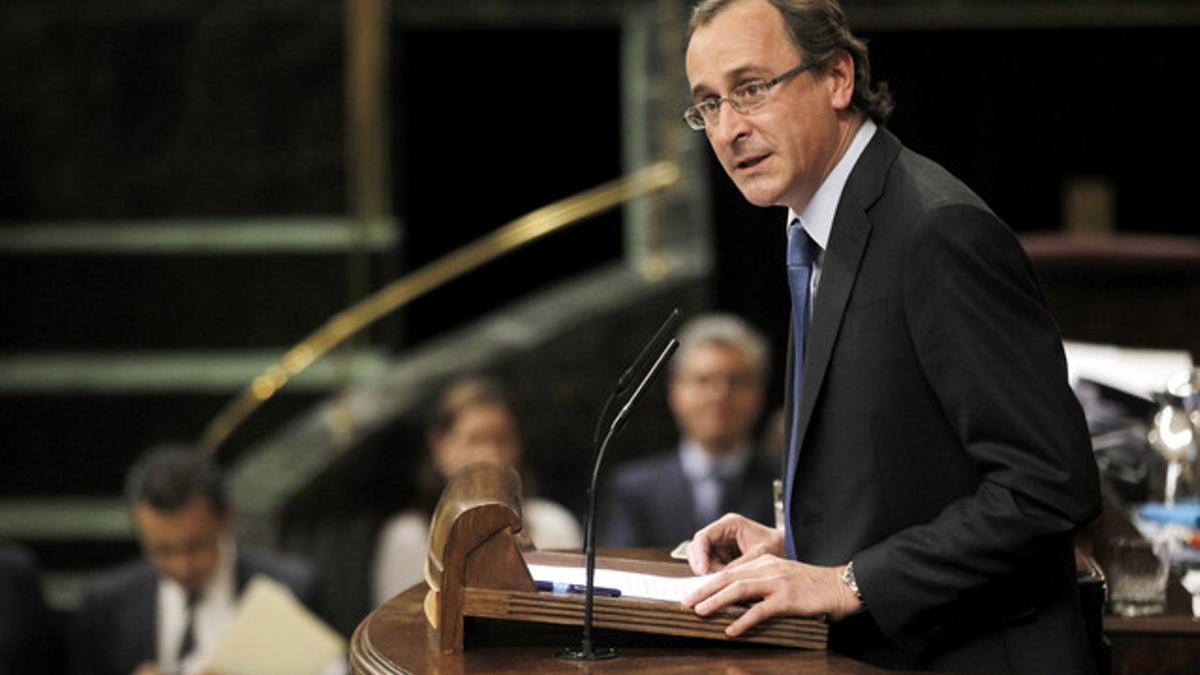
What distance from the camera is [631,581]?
2271 mm

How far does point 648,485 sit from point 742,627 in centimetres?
328

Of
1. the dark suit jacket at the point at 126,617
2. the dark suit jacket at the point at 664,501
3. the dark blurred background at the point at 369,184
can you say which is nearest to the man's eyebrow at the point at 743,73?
the dark suit jacket at the point at 126,617

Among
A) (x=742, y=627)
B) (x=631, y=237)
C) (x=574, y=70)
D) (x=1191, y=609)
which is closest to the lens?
(x=742, y=627)

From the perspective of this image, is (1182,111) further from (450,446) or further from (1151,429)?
(1151,429)

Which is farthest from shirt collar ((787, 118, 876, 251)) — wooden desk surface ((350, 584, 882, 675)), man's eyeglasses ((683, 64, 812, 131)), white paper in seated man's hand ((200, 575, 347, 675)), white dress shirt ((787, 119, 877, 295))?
white paper in seated man's hand ((200, 575, 347, 675))

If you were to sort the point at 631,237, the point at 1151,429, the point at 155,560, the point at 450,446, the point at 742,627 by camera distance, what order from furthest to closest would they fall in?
the point at 631,237 < the point at 450,446 < the point at 155,560 < the point at 1151,429 < the point at 742,627

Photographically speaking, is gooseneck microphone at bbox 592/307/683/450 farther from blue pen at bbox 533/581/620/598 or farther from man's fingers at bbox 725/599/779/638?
man's fingers at bbox 725/599/779/638

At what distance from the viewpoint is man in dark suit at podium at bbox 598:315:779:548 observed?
210 inches

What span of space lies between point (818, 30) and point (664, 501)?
3223mm

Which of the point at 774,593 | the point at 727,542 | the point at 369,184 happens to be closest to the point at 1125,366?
the point at 727,542

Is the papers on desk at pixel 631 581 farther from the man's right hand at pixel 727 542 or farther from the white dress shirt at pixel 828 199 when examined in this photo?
the white dress shirt at pixel 828 199

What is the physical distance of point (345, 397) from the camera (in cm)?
657

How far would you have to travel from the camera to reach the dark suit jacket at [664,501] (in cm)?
532

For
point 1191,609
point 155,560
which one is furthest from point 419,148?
point 1191,609
